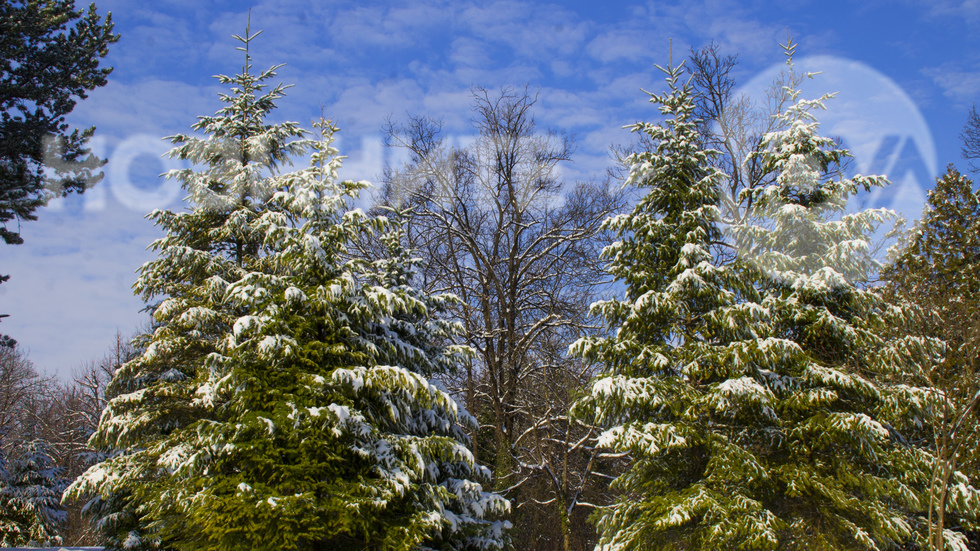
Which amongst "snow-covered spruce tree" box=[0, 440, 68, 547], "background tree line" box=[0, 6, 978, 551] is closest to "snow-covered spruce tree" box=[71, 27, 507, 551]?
"background tree line" box=[0, 6, 978, 551]

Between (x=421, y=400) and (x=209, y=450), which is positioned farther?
(x=421, y=400)

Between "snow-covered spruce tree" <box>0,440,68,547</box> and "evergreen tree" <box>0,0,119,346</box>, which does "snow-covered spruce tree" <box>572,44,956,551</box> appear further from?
"snow-covered spruce tree" <box>0,440,68,547</box>

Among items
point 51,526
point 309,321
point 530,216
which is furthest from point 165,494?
point 530,216

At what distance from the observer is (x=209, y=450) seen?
28.1 feet

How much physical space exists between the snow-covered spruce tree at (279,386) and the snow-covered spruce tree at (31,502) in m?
11.4

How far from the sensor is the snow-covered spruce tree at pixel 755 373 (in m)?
8.83

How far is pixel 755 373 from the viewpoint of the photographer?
977 cm

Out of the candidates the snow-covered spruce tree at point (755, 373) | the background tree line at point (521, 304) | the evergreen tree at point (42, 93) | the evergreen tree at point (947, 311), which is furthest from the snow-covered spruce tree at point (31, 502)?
the evergreen tree at point (947, 311)

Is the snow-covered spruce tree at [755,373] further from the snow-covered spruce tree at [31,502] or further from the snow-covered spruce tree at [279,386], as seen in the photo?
the snow-covered spruce tree at [31,502]

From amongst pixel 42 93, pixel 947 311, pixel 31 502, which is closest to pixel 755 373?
pixel 947 311

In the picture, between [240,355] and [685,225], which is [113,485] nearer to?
[240,355]

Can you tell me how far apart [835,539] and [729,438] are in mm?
1964

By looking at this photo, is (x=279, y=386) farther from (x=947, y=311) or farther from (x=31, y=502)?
(x=31, y=502)

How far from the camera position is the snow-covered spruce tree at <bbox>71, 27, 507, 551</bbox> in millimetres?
8406
